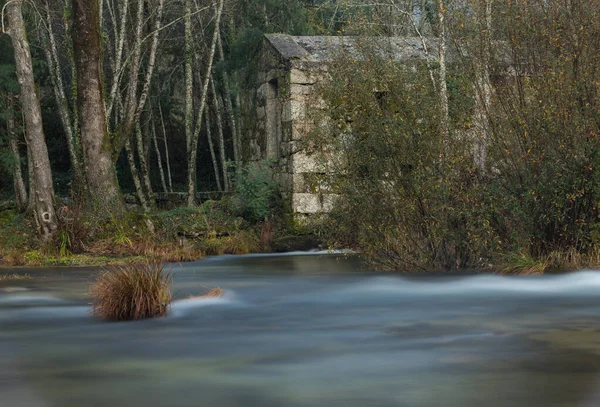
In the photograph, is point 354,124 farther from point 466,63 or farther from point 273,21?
point 273,21

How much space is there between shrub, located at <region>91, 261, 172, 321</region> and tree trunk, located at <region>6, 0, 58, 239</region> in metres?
7.23

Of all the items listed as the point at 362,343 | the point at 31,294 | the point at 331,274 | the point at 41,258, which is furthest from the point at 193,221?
the point at 362,343

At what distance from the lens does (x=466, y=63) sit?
40.8 ft

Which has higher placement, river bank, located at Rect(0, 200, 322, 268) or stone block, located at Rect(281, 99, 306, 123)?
stone block, located at Rect(281, 99, 306, 123)

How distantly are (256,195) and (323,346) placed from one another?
455 inches

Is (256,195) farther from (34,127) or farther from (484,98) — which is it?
(484,98)

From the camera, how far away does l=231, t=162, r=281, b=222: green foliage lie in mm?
18859

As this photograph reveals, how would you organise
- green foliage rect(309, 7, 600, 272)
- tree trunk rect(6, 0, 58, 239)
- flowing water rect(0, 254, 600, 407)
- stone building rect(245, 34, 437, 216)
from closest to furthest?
flowing water rect(0, 254, 600, 407) < green foliage rect(309, 7, 600, 272) < tree trunk rect(6, 0, 58, 239) < stone building rect(245, 34, 437, 216)

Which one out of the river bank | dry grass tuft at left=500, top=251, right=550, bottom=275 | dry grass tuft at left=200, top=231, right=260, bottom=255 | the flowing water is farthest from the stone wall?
dry grass tuft at left=500, top=251, right=550, bottom=275

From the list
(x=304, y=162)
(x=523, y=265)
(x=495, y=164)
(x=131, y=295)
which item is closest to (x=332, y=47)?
(x=304, y=162)

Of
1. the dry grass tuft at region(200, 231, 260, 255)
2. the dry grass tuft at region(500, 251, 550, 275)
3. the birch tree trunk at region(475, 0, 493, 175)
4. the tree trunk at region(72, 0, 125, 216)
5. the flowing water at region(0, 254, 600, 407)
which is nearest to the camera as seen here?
the flowing water at region(0, 254, 600, 407)

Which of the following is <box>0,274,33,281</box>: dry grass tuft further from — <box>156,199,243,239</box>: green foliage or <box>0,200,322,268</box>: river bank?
<box>156,199,243,239</box>: green foliage

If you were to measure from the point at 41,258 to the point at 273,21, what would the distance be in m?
13.6

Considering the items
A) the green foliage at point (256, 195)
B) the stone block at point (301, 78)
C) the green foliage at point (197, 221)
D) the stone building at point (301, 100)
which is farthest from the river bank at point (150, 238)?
the stone block at point (301, 78)
